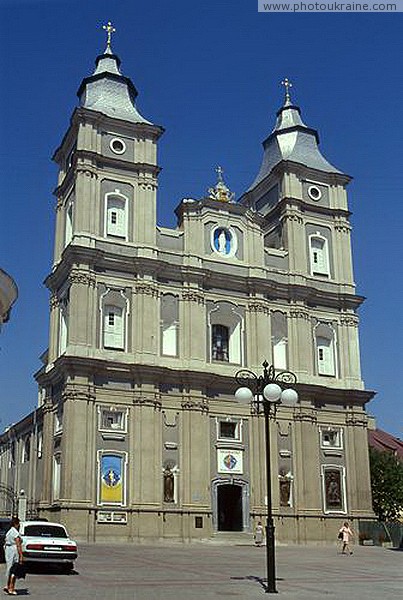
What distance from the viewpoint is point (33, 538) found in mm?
22125

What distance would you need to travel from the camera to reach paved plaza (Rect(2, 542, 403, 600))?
17625 mm

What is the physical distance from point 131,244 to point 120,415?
435 inches

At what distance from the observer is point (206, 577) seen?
22.2m

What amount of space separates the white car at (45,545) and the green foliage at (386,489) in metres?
44.1

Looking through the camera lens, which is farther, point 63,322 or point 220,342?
point 220,342

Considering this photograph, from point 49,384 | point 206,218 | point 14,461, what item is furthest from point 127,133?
point 14,461

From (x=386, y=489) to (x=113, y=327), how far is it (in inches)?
1159

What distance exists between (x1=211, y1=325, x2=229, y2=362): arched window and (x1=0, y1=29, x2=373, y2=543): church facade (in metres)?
0.09

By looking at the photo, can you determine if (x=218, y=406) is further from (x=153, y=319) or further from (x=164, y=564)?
(x=164, y=564)

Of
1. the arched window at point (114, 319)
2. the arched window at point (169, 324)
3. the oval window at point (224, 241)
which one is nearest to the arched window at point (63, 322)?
the arched window at point (114, 319)

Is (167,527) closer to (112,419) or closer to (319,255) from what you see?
(112,419)

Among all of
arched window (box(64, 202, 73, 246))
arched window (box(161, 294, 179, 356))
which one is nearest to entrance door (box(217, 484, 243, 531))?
arched window (box(161, 294, 179, 356))

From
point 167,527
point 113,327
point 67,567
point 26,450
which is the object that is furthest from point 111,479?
point 67,567

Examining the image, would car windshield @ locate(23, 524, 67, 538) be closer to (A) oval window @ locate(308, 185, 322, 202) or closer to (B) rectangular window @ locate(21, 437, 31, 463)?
(B) rectangular window @ locate(21, 437, 31, 463)
